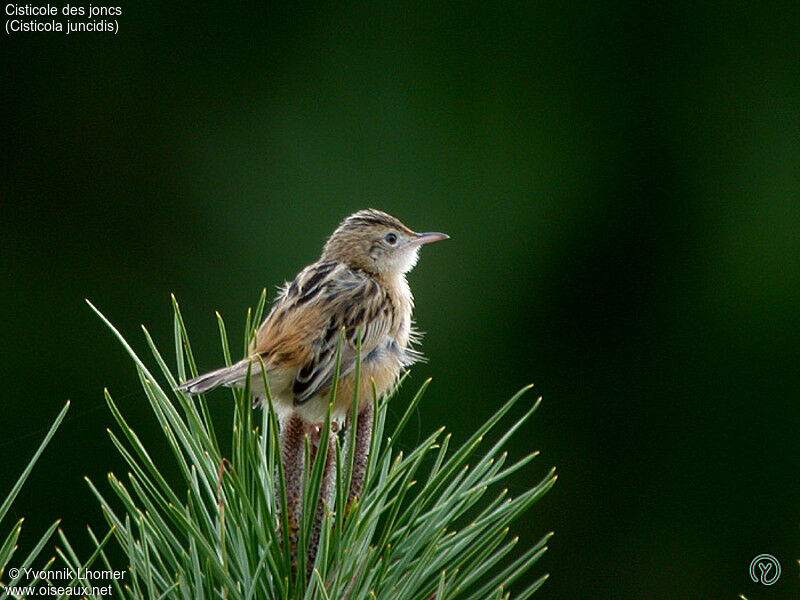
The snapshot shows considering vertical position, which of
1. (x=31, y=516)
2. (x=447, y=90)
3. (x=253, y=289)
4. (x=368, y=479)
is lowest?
(x=31, y=516)

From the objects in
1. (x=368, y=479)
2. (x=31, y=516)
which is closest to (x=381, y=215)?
(x=368, y=479)

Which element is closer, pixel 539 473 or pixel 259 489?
pixel 259 489

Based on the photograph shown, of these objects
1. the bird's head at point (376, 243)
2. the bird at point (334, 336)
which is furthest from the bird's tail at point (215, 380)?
the bird's head at point (376, 243)

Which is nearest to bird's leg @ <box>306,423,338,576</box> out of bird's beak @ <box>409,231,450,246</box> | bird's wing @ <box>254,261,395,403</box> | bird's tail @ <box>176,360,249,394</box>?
bird's tail @ <box>176,360,249,394</box>

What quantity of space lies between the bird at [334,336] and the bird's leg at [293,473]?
0.06 m

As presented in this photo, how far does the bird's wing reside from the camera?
6.54 ft

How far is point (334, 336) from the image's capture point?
6.94 ft

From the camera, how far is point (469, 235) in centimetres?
400

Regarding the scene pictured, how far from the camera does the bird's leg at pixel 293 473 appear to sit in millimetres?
1386

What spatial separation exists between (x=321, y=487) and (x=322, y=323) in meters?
0.73

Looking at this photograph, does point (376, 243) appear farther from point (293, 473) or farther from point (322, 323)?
point (293, 473)

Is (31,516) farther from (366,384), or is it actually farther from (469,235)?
(366,384)

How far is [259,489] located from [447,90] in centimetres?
307

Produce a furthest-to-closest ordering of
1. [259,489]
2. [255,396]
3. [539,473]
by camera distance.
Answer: [539,473] → [255,396] → [259,489]
